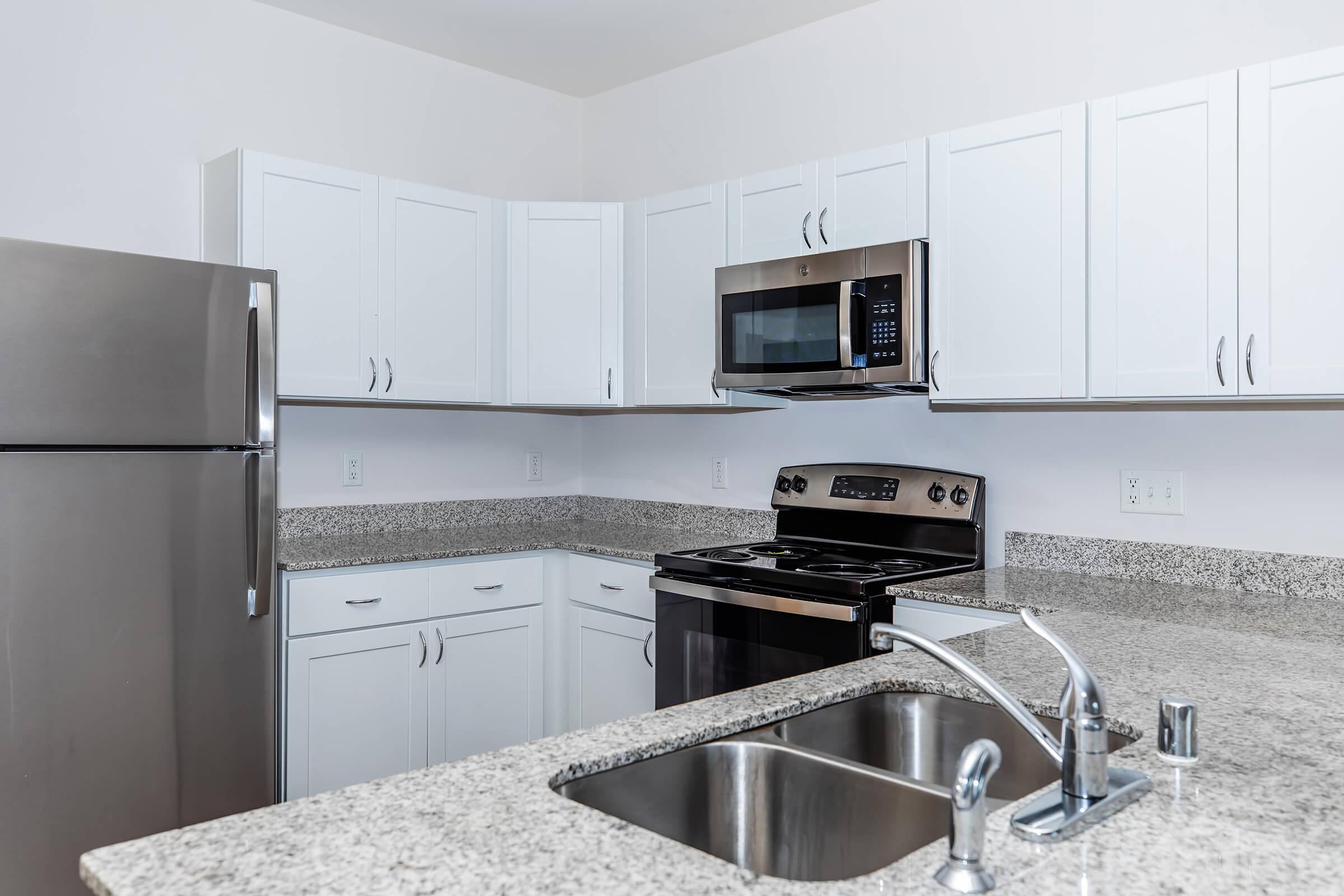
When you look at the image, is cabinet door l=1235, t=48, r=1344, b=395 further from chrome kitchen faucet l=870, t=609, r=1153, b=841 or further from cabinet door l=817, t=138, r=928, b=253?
chrome kitchen faucet l=870, t=609, r=1153, b=841

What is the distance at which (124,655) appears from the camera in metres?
2.18

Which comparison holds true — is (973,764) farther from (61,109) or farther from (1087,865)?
(61,109)

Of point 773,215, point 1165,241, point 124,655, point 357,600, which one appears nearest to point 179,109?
point 357,600

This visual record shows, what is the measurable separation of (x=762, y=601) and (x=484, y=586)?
98 centimetres

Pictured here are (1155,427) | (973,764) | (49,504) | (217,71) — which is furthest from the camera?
(217,71)

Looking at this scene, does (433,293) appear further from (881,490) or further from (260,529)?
(881,490)

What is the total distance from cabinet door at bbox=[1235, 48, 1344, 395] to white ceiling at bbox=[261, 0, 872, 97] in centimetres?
142

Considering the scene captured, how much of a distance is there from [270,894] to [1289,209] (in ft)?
6.96

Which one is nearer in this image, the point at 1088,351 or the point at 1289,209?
the point at 1289,209

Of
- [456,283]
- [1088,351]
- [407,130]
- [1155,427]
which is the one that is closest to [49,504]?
[456,283]

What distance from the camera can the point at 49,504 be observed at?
2.09m

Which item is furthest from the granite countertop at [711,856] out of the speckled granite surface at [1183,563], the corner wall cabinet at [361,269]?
the corner wall cabinet at [361,269]

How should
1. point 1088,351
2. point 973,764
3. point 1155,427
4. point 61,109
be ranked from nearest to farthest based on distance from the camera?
point 973,764 < point 1088,351 < point 1155,427 < point 61,109

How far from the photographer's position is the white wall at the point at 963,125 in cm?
229
